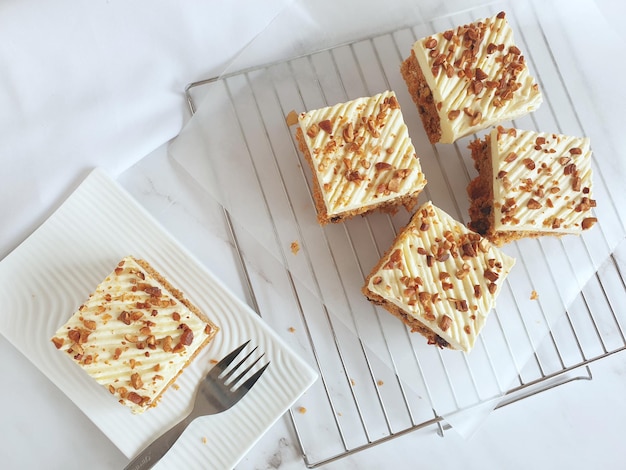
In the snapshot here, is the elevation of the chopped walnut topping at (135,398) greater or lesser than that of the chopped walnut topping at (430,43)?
lesser

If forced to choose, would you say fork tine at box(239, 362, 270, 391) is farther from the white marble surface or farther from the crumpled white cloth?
the crumpled white cloth

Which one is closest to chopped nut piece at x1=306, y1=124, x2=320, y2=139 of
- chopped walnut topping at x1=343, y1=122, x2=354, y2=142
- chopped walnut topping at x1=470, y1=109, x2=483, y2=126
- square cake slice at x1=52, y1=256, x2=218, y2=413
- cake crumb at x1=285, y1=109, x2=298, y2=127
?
chopped walnut topping at x1=343, y1=122, x2=354, y2=142

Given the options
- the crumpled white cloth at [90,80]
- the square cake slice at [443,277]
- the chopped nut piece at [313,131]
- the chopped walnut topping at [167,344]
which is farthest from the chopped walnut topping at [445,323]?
the crumpled white cloth at [90,80]

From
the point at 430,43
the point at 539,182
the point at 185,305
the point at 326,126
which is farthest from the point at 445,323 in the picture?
the point at 430,43

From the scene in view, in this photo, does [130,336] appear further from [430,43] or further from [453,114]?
[430,43]

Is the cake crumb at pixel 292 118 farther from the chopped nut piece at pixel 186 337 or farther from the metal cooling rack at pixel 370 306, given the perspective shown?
the chopped nut piece at pixel 186 337

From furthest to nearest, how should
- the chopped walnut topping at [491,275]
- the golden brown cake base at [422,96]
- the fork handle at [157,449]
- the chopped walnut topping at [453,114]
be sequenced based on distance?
the golden brown cake base at [422,96]
the chopped walnut topping at [453,114]
the chopped walnut topping at [491,275]
the fork handle at [157,449]
